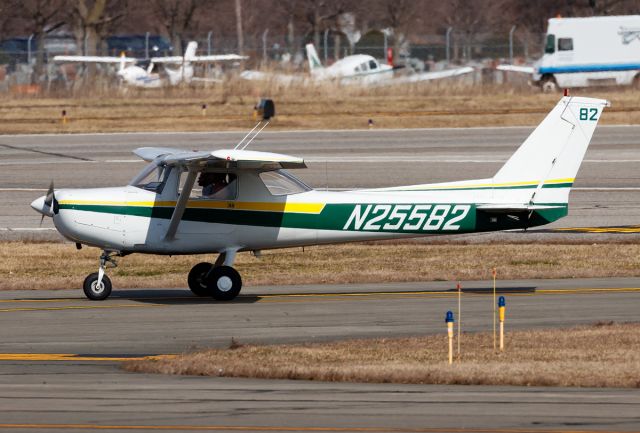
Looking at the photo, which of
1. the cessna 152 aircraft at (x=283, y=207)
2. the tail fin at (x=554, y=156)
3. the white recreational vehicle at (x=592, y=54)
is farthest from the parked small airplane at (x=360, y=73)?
the tail fin at (x=554, y=156)

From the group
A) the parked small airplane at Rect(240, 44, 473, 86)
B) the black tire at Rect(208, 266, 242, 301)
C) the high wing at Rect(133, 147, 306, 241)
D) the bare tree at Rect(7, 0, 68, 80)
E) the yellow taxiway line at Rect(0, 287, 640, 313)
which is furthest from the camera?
the bare tree at Rect(7, 0, 68, 80)

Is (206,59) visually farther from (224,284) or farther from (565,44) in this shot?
(224,284)

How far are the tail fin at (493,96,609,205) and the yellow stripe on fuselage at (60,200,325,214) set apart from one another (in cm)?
267

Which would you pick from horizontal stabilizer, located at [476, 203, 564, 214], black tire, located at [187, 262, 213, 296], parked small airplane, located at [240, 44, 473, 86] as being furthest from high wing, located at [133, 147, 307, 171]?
parked small airplane, located at [240, 44, 473, 86]

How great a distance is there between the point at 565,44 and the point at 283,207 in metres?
36.0

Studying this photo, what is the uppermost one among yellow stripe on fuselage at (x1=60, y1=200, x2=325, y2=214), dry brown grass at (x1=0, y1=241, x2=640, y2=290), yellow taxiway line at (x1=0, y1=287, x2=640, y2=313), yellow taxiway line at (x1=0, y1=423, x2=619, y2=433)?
yellow stripe on fuselage at (x1=60, y1=200, x2=325, y2=214)

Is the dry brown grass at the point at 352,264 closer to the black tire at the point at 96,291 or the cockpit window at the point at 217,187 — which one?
the black tire at the point at 96,291

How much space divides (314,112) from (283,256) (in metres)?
22.2

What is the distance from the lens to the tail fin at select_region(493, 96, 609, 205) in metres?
16.3

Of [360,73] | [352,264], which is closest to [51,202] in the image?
[352,264]

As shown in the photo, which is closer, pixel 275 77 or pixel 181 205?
pixel 181 205

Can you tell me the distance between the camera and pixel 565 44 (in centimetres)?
5019

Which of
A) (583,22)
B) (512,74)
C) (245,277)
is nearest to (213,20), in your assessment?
(512,74)

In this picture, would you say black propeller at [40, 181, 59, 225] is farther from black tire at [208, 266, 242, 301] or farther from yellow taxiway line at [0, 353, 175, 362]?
yellow taxiway line at [0, 353, 175, 362]
